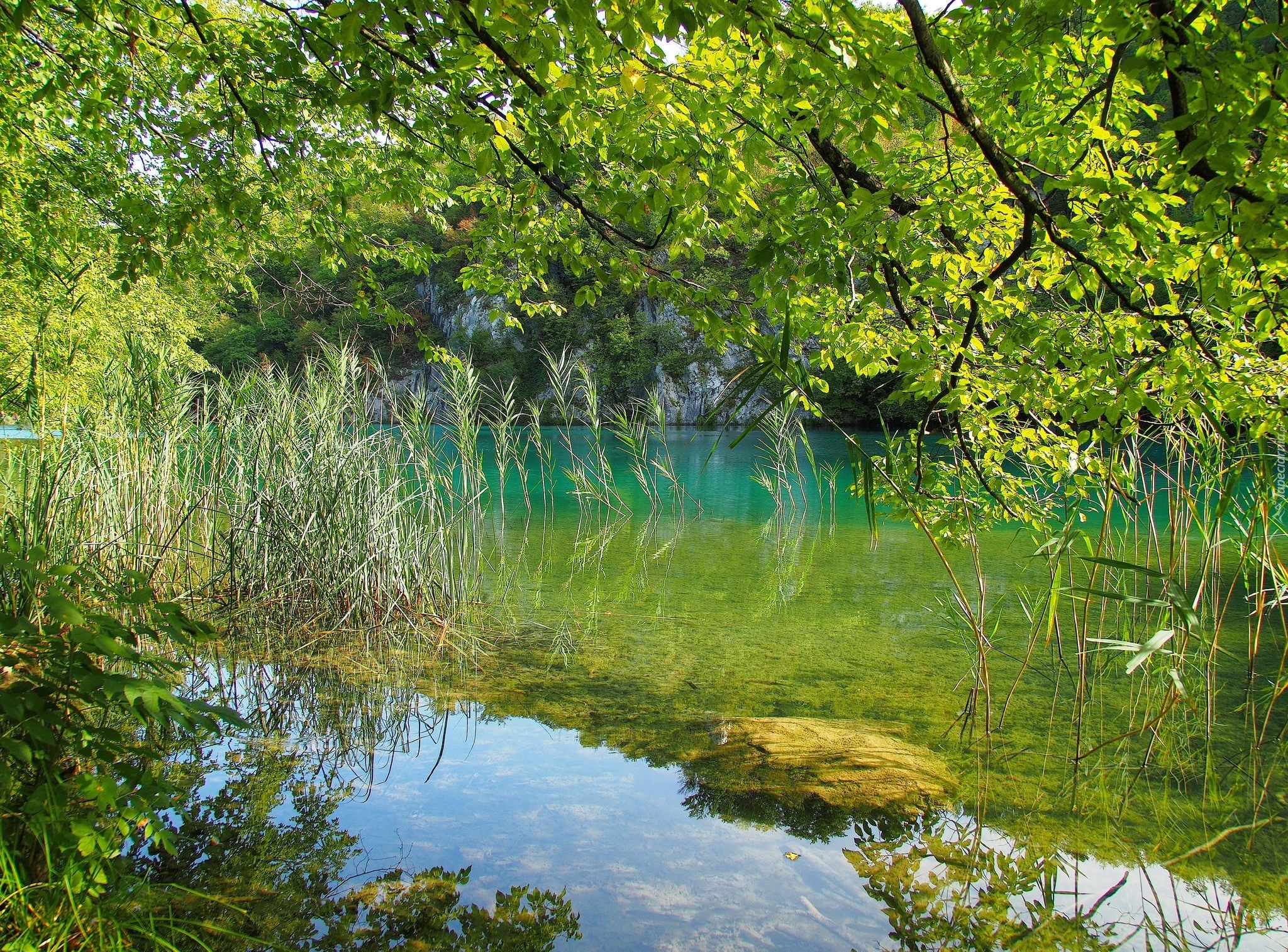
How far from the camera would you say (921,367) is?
2457 millimetres

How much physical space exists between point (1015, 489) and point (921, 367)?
1.04m

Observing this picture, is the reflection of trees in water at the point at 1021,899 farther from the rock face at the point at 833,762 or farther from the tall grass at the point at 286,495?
the tall grass at the point at 286,495

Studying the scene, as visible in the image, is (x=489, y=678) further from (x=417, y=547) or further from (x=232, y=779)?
(x=232, y=779)

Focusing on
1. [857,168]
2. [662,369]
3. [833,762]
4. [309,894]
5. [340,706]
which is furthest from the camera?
[662,369]

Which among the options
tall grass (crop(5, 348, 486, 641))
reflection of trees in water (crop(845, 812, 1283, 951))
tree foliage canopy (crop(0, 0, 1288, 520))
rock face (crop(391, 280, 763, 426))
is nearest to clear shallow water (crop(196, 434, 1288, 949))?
reflection of trees in water (crop(845, 812, 1283, 951))

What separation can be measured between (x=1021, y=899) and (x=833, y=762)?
83 cm

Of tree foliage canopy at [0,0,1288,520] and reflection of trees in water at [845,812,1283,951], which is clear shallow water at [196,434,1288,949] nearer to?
reflection of trees in water at [845,812,1283,951]

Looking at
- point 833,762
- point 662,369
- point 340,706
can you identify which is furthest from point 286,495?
point 662,369

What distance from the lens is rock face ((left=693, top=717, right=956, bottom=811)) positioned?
2635 millimetres

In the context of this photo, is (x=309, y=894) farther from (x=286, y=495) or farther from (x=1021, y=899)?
(x=286, y=495)

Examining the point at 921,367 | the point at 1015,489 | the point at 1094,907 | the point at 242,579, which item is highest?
the point at 921,367

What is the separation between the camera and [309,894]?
2012mm

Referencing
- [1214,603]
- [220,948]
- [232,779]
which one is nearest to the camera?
[220,948]

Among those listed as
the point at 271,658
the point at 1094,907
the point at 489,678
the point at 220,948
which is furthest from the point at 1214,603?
the point at 271,658
